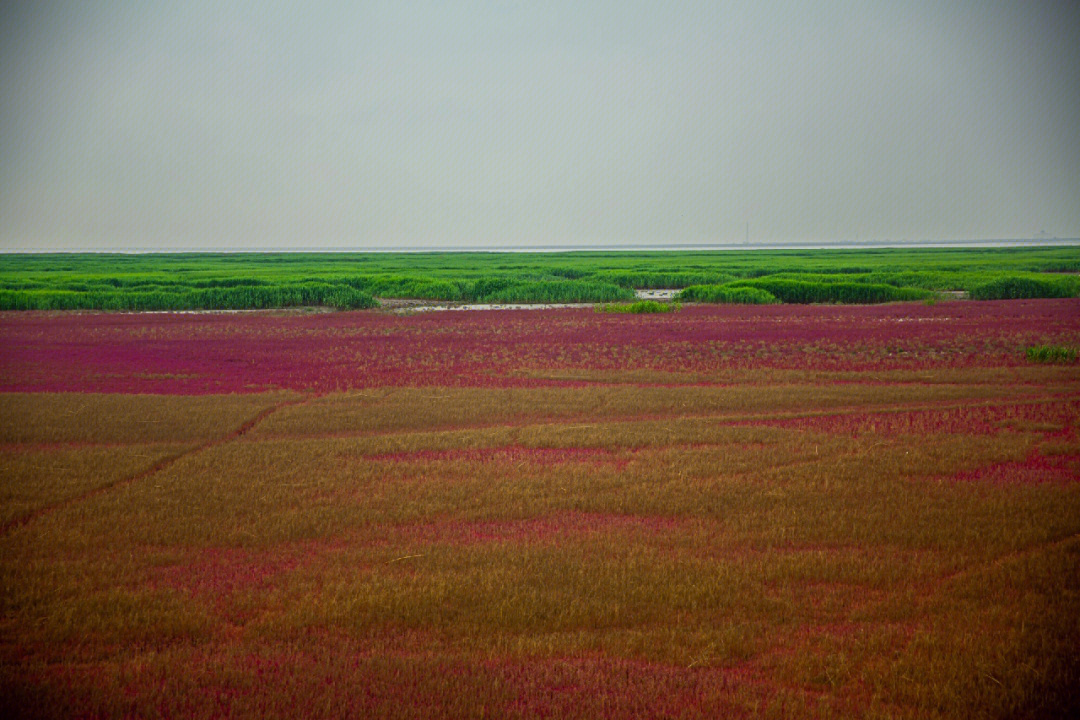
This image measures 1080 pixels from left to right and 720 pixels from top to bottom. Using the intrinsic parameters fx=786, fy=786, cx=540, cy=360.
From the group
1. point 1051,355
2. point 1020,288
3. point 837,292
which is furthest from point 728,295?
point 1051,355

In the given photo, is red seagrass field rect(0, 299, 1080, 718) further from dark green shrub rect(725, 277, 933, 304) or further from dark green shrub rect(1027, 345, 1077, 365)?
dark green shrub rect(725, 277, 933, 304)

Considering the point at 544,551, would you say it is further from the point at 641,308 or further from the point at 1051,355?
the point at 641,308

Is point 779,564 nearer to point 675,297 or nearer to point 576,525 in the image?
point 576,525

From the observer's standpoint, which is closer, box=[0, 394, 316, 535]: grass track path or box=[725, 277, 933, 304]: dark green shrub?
box=[0, 394, 316, 535]: grass track path

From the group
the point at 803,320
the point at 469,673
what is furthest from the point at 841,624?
the point at 803,320

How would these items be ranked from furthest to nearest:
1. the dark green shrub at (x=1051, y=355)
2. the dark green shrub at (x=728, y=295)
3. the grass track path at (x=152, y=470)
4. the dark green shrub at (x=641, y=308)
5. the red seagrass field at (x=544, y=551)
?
the dark green shrub at (x=728, y=295) → the dark green shrub at (x=641, y=308) → the dark green shrub at (x=1051, y=355) → the grass track path at (x=152, y=470) → the red seagrass field at (x=544, y=551)

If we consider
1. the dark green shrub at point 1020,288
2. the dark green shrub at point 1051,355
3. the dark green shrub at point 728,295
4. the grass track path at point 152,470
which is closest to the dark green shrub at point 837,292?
the dark green shrub at point 728,295

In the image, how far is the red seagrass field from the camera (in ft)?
21.3

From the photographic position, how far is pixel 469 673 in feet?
21.8

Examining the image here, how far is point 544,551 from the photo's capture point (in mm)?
9281

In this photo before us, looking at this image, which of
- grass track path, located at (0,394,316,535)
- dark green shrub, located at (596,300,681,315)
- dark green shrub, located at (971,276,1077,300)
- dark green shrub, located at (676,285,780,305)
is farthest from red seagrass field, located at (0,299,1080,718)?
dark green shrub, located at (971,276,1077,300)

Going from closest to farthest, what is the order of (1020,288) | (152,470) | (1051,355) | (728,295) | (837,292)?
(152,470)
(1051,355)
(728,295)
(1020,288)
(837,292)

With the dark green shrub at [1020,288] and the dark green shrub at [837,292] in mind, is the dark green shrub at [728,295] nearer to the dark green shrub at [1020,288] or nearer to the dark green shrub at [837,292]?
the dark green shrub at [837,292]

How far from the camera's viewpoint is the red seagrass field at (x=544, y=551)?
256 inches
